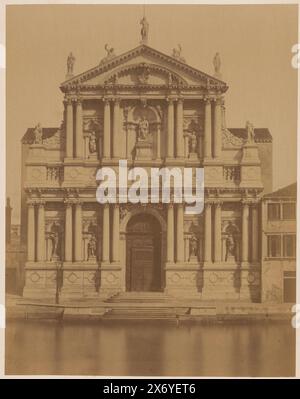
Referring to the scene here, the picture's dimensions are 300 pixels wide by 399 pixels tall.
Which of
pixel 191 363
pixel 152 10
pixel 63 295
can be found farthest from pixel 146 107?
pixel 191 363

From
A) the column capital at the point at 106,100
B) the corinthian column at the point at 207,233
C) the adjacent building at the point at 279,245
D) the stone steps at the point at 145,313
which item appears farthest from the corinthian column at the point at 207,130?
the stone steps at the point at 145,313

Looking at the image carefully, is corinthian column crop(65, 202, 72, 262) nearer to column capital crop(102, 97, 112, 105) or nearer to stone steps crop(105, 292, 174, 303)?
stone steps crop(105, 292, 174, 303)

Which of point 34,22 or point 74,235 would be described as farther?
point 74,235

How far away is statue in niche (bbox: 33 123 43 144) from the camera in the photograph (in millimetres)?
9297

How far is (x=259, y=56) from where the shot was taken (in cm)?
905

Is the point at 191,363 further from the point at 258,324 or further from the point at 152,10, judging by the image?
the point at 152,10

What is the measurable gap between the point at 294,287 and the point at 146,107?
3.18 metres

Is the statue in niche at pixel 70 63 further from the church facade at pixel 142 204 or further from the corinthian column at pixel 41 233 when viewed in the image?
the corinthian column at pixel 41 233

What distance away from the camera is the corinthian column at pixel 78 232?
31.4ft

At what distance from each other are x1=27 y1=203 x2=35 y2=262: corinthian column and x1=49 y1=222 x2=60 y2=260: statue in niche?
0.26 metres

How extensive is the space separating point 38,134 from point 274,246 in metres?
3.53

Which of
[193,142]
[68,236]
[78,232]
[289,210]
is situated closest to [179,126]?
[193,142]

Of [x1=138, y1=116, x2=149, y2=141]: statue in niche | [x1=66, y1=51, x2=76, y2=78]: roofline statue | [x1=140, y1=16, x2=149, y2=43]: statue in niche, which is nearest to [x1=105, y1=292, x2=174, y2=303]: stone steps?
[x1=138, y1=116, x2=149, y2=141]: statue in niche
